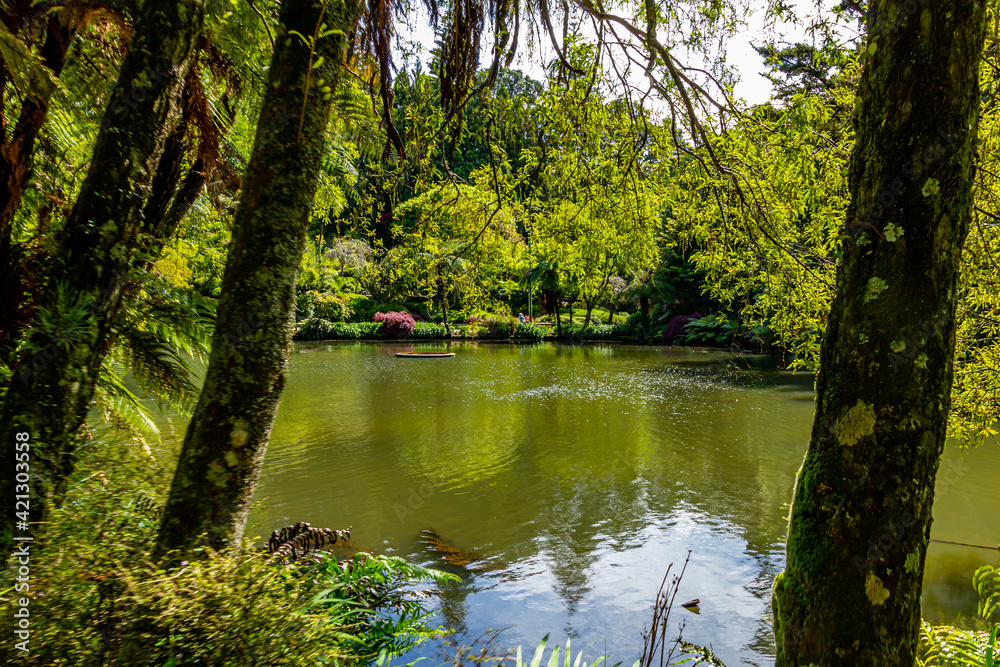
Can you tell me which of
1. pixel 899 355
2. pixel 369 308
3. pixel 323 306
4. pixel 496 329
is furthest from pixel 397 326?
pixel 899 355

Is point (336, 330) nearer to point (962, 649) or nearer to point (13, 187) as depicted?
point (13, 187)

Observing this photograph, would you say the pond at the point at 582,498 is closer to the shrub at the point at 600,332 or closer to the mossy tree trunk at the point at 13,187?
the mossy tree trunk at the point at 13,187

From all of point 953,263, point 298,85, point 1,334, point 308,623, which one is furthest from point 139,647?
point 953,263

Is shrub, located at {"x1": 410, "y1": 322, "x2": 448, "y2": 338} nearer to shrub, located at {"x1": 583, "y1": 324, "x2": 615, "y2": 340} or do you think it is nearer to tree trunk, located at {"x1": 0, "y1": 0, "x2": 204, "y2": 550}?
shrub, located at {"x1": 583, "y1": 324, "x2": 615, "y2": 340}

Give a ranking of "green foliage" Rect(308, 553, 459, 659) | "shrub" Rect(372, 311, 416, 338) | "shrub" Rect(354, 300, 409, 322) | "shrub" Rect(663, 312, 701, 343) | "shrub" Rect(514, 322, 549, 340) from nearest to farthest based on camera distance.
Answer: "green foliage" Rect(308, 553, 459, 659) < "shrub" Rect(663, 312, 701, 343) < "shrub" Rect(514, 322, 549, 340) < "shrub" Rect(372, 311, 416, 338) < "shrub" Rect(354, 300, 409, 322)

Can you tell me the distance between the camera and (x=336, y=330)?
30750mm

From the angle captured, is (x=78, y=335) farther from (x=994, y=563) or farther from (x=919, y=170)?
(x=994, y=563)

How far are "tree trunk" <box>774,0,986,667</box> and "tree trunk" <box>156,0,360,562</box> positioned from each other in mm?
2056

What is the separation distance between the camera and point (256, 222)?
7.49ft

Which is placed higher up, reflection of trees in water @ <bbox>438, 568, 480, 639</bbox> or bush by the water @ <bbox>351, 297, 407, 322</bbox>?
bush by the water @ <bbox>351, 297, 407, 322</bbox>

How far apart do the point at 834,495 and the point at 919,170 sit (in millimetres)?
1018

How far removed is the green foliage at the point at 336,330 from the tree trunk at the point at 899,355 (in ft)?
99.9

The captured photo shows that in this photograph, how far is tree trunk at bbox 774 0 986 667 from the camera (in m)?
1.54

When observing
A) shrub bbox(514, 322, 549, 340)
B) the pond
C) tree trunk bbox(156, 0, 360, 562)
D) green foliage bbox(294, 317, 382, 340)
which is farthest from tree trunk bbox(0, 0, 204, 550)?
shrub bbox(514, 322, 549, 340)
